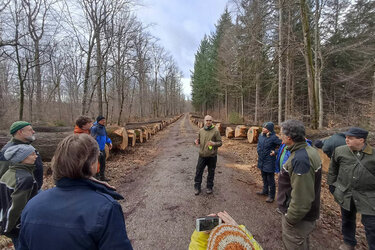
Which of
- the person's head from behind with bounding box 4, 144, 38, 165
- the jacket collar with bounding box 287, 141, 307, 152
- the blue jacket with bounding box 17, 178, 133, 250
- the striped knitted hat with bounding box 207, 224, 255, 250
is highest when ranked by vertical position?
the jacket collar with bounding box 287, 141, 307, 152

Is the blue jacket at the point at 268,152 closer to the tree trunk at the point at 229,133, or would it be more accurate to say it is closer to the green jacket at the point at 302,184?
the green jacket at the point at 302,184

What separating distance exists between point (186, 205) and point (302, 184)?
2573 millimetres

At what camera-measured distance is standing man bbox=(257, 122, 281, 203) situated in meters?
4.01

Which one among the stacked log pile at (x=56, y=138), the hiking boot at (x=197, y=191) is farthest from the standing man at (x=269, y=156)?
the stacked log pile at (x=56, y=138)

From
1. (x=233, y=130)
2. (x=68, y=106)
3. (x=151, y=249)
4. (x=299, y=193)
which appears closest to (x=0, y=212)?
(x=151, y=249)

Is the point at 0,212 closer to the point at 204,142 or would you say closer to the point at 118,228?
the point at 118,228

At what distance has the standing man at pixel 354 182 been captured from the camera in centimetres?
236

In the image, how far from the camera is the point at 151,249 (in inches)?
105

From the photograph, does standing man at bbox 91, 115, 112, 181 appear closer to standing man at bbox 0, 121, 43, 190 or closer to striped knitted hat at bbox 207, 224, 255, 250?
standing man at bbox 0, 121, 43, 190

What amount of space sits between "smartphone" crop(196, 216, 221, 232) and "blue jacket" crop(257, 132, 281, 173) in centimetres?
289

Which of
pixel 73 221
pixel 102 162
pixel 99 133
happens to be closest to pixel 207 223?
pixel 73 221

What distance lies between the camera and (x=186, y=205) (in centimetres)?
386

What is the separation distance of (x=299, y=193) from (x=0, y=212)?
3.49m

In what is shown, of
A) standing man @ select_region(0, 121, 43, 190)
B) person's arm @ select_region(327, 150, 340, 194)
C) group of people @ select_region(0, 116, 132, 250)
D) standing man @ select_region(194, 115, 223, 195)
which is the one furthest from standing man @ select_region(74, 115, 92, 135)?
person's arm @ select_region(327, 150, 340, 194)
